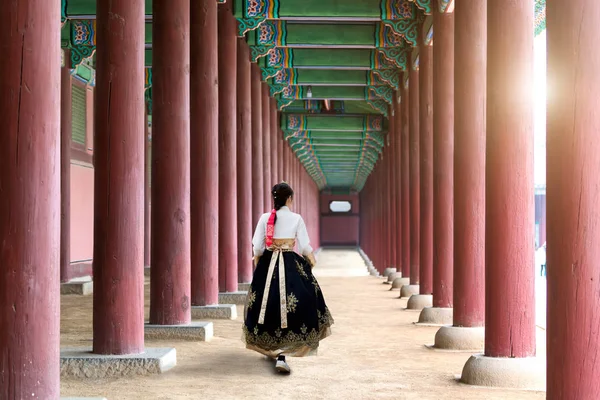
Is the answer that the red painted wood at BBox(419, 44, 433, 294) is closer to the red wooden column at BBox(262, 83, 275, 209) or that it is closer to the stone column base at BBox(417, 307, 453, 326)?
the stone column base at BBox(417, 307, 453, 326)

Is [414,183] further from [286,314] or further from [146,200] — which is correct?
[286,314]

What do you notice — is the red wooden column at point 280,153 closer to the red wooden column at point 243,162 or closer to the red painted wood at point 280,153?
the red painted wood at point 280,153

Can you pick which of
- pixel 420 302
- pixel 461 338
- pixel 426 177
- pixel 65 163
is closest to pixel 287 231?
pixel 461 338

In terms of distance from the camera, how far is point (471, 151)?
846 centimetres

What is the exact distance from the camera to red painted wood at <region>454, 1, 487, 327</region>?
8.38 meters

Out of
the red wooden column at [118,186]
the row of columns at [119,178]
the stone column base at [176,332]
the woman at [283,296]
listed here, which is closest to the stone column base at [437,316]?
the row of columns at [119,178]

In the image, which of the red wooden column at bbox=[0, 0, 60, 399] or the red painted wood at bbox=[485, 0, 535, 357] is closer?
the red wooden column at bbox=[0, 0, 60, 399]

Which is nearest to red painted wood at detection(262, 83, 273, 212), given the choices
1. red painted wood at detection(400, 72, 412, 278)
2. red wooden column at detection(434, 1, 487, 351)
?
red painted wood at detection(400, 72, 412, 278)

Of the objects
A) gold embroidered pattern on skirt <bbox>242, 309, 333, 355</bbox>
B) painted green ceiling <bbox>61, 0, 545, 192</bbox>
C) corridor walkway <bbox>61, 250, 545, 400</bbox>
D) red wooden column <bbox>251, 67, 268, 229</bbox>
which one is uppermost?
painted green ceiling <bbox>61, 0, 545, 192</bbox>

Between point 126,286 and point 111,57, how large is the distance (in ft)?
5.93

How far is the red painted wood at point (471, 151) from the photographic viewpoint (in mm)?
8383

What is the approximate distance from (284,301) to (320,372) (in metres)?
0.64

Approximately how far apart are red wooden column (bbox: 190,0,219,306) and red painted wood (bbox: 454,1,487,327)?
3.42m

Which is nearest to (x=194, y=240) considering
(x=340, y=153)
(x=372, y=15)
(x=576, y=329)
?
(x=372, y=15)
